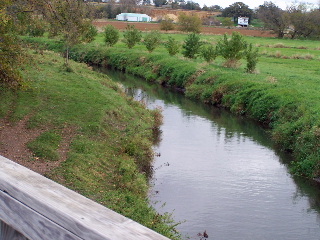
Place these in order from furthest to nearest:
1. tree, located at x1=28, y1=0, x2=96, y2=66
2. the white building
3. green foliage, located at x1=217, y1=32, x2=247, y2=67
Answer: the white building
green foliage, located at x1=217, y1=32, x2=247, y2=67
tree, located at x1=28, y1=0, x2=96, y2=66

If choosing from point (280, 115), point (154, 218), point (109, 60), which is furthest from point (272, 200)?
point (109, 60)

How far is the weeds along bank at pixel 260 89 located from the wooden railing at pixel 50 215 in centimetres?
1450

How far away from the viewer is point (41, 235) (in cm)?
186

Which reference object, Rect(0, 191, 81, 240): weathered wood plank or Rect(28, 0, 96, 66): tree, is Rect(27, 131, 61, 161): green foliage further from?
Rect(0, 191, 81, 240): weathered wood plank

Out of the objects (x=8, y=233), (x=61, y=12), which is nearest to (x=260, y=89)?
(x=61, y=12)

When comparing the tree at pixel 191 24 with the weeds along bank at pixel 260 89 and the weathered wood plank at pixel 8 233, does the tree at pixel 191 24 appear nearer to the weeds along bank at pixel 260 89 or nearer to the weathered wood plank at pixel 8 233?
the weeds along bank at pixel 260 89

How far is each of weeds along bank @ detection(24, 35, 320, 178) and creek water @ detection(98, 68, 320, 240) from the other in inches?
34.4

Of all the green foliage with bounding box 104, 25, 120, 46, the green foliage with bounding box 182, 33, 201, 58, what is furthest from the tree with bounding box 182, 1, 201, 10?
the green foliage with bounding box 182, 33, 201, 58

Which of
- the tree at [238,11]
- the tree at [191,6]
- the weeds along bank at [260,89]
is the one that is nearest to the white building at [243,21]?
the tree at [238,11]

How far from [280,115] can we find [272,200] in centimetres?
946

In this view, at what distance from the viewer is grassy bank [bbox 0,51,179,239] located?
1070 cm

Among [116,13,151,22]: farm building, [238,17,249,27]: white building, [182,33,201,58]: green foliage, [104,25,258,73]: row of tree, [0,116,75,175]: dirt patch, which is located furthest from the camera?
[238,17,249,27]: white building

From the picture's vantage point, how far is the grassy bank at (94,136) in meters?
10.7

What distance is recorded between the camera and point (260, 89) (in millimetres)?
26219
